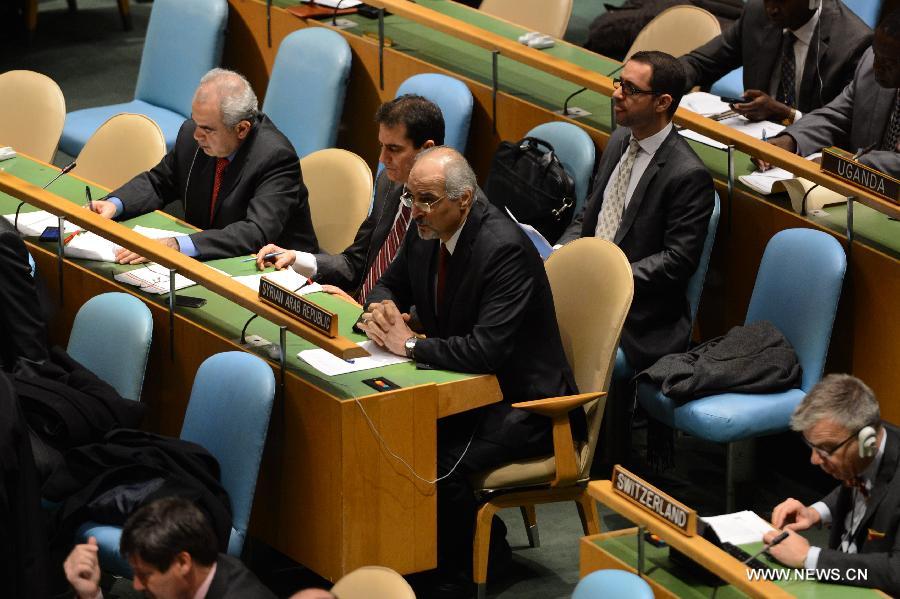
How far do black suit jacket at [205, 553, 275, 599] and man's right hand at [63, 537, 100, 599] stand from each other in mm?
398

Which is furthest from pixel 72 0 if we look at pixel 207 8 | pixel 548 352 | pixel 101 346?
pixel 548 352

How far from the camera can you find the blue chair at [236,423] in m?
4.28

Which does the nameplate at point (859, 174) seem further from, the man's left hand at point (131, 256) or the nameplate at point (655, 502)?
the man's left hand at point (131, 256)

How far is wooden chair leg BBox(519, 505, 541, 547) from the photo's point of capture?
16.1 feet

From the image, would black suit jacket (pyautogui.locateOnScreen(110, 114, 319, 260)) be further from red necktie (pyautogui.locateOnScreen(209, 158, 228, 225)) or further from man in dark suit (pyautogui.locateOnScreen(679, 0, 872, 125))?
man in dark suit (pyautogui.locateOnScreen(679, 0, 872, 125))

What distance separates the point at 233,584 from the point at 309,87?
11.5 ft

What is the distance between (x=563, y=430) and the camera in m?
4.49

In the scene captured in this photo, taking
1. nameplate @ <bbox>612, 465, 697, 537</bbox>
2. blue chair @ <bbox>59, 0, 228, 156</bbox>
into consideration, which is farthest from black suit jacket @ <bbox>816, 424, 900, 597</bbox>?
blue chair @ <bbox>59, 0, 228, 156</bbox>

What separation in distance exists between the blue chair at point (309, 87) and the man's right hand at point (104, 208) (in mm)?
1203

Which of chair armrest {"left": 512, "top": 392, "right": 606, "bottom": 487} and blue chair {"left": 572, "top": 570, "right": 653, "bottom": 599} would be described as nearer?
blue chair {"left": 572, "top": 570, "right": 653, "bottom": 599}

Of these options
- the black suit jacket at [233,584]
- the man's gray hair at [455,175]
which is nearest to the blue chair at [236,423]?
the black suit jacket at [233,584]

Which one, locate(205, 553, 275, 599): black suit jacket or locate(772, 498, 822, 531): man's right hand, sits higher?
locate(772, 498, 822, 531): man's right hand

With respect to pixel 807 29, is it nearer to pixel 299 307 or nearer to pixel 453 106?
pixel 453 106

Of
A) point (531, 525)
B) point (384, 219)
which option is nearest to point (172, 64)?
point (384, 219)
